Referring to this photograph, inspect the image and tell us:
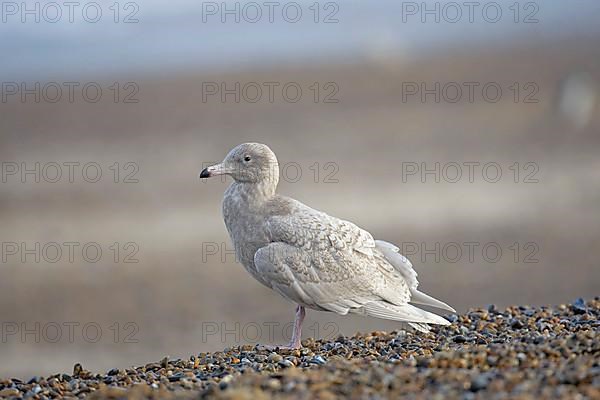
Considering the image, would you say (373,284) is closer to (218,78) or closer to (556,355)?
(556,355)

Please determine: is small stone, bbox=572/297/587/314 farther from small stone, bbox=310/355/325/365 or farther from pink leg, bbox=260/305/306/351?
small stone, bbox=310/355/325/365

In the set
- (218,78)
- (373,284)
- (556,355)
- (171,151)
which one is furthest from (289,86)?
(556,355)

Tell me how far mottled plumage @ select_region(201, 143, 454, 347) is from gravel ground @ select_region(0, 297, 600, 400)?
0.39 m

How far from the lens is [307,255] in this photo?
362 inches

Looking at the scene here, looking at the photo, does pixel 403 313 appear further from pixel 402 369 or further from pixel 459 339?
pixel 402 369

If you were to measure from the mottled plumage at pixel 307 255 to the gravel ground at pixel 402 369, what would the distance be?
0.39 metres

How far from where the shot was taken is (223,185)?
26.9 metres

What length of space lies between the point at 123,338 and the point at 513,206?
10587 millimetres

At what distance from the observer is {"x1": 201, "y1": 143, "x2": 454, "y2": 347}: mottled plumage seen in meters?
9.11

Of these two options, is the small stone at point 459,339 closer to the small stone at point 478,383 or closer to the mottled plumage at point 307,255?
the mottled plumage at point 307,255

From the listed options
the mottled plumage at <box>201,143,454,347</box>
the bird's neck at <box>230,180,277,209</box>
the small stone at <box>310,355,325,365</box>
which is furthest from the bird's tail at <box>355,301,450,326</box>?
the bird's neck at <box>230,180,277,209</box>

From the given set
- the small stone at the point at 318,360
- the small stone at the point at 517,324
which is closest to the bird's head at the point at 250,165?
the small stone at the point at 318,360

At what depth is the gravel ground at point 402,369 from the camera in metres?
5.77

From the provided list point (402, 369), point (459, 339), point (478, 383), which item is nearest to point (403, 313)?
point (459, 339)
